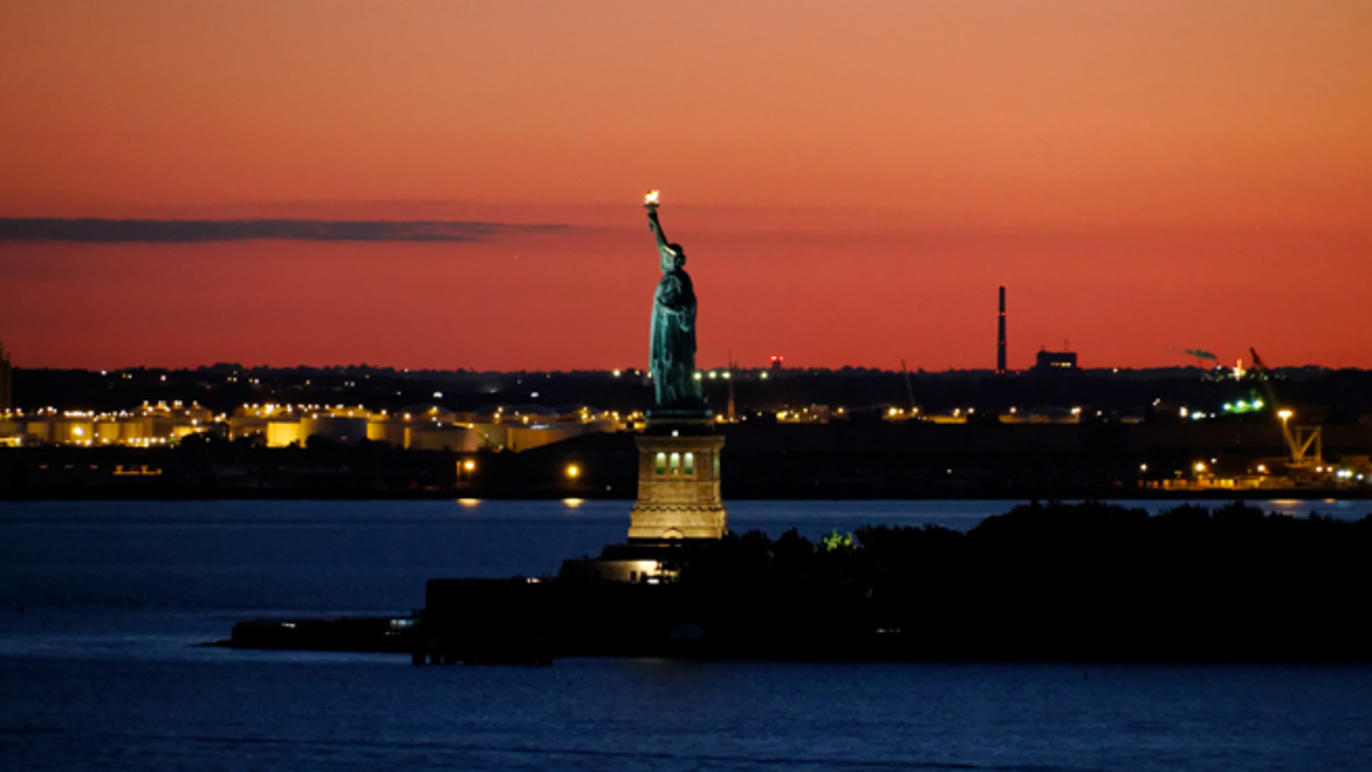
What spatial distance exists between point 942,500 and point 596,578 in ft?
324

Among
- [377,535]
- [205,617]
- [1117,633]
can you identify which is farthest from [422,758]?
[377,535]

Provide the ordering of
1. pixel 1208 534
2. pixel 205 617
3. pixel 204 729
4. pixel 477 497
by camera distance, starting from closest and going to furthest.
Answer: pixel 204 729, pixel 1208 534, pixel 205 617, pixel 477 497

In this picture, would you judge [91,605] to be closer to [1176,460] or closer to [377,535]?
[377,535]

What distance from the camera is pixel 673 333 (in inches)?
1647

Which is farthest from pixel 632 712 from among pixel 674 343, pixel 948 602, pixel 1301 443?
pixel 1301 443

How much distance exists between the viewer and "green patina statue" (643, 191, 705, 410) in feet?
136

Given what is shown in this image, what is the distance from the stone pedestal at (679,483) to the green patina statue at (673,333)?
0.42 meters

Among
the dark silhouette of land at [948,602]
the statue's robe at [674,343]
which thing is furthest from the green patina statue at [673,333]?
the dark silhouette of land at [948,602]

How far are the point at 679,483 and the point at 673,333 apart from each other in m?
2.38

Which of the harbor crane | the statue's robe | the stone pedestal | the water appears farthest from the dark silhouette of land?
the harbor crane

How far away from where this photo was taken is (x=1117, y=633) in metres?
43.6

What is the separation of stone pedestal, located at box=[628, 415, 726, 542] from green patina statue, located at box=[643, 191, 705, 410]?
422mm

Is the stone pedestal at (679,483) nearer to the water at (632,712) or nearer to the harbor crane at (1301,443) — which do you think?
the water at (632,712)

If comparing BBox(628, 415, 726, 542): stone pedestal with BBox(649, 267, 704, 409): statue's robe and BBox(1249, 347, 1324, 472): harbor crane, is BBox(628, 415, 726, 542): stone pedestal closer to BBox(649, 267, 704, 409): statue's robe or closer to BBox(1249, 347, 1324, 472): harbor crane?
BBox(649, 267, 704, 409): statue's robe
